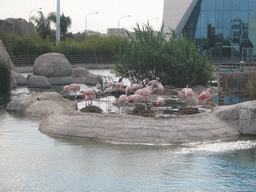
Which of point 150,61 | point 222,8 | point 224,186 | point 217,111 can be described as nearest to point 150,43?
point 150,61

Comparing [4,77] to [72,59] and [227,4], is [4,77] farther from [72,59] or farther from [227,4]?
[227,4]

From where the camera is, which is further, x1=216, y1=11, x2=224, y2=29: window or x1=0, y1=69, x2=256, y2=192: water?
x1=216, y1=11, x2=224, y2=29: window

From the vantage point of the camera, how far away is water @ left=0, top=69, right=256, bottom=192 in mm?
5797

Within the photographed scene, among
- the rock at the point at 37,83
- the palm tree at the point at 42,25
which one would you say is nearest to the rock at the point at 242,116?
the rock at the point at 37,83

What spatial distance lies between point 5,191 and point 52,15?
2693 inches

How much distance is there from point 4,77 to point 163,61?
8009 millimetres

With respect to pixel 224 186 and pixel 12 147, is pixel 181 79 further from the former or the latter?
pixel 224 186

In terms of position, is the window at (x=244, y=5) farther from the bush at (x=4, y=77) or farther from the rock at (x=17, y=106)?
the rock at (x=17, y=106)

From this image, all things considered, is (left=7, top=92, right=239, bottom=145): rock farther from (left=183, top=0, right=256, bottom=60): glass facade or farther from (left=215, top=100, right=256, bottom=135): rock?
(left=183, top=0, right=256, bottom=60): glass facade

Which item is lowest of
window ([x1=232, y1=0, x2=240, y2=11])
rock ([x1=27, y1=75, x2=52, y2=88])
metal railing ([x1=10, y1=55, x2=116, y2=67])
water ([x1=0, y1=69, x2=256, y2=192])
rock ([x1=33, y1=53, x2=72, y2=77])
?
water ([x1=0, y1=69, x2=256, y2=192])

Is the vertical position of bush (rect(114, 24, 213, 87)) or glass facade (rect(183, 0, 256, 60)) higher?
glass facade (rect(183, 0, 256, 60))

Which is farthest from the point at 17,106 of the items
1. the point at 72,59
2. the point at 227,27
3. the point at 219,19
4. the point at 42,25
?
the point at 42,25

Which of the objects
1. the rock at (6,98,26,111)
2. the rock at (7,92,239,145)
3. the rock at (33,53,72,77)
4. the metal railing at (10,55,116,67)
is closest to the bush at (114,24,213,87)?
the rock at (6,98,26,111)

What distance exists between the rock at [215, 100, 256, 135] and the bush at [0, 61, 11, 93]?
12749mm
